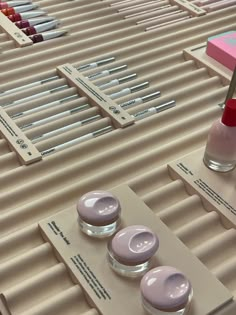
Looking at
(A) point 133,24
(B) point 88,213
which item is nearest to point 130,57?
(A) point 133,24

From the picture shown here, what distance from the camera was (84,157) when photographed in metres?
0.61

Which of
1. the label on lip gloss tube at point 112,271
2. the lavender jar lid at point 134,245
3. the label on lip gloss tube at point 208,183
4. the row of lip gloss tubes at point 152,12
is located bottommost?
the label on lip gloss tube at point 112,271

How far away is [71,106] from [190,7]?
358 mm

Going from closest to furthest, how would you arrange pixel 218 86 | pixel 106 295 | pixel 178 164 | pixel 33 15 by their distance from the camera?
pixel 106 295 → pixel 178 164 → pixel 218 86 → pixel 33 15

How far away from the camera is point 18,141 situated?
24.2 inches

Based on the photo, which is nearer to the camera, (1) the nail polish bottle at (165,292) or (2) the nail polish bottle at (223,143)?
(1) the nail polish bottle at (165,292)

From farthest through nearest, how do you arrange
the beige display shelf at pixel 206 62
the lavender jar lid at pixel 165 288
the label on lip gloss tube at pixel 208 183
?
the beige display shelf at pixel 206 62, the label on lip gloss tube at pixel 208 183, the lavender jar lid at pixel 165 288

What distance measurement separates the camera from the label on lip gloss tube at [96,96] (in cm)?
65

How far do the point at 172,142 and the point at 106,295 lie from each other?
0.80 ft

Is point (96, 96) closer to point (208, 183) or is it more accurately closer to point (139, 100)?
point (139, 100)

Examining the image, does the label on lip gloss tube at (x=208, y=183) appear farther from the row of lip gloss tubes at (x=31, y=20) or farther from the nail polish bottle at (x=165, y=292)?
the row of lip gloss tubes at (x=31, y=20)

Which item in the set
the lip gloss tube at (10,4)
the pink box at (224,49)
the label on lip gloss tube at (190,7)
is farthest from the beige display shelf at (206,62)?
the lip gloss tube at (10,4)

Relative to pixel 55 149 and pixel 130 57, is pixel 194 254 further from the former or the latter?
pixel 130 57

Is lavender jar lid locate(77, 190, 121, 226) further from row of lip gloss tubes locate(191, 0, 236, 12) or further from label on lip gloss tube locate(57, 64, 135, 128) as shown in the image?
row of lip gloss tubes locate(191, 0, 236, 12)
